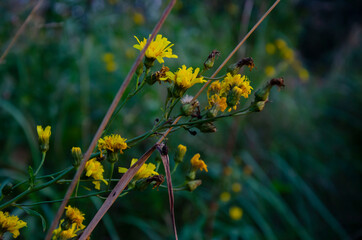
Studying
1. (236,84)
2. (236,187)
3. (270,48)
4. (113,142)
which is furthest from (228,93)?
(270,48)

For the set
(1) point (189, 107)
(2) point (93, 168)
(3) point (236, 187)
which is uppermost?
(3) point (236, 187)

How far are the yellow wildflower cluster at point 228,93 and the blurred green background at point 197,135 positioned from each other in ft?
3.36

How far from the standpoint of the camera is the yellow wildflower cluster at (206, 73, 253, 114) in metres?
0.78

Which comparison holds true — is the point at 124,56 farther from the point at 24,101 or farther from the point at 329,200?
the point at 329,200

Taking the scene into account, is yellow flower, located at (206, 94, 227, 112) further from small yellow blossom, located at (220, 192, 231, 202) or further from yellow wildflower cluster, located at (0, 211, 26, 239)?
small yellow blossom, located at (220, 192, 231, 202)

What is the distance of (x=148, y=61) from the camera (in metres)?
0.81

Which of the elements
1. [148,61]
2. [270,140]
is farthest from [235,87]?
[270,140]

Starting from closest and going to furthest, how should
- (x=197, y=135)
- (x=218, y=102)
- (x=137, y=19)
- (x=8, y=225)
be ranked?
(x=8, y=225) < (x=218, y=102) < (x=197, y=135) < (x=137, y=19)

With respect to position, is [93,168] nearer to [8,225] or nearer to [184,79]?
[8,225]

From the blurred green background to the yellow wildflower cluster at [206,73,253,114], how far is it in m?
1.02

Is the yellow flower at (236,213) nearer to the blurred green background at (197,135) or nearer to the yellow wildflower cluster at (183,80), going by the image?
the blurred green background at (197,135)

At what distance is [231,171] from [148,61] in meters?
1.77

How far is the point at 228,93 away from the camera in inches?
32.0

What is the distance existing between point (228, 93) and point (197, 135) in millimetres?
2317
